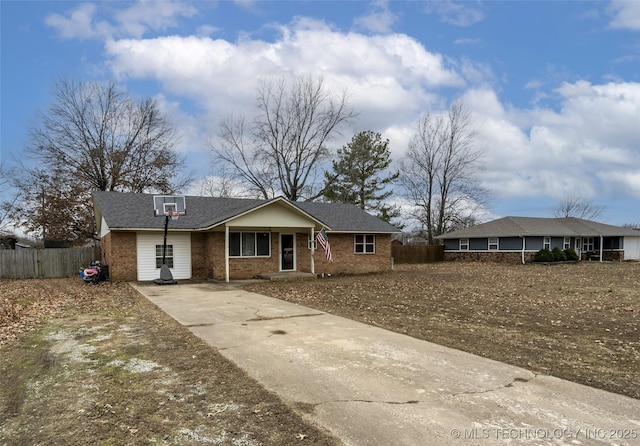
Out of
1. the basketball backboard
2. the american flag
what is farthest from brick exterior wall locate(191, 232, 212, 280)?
the american flag

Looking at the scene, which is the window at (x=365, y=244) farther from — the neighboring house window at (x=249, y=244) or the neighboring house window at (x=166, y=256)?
the neighboring house window at (x=166, y=256)

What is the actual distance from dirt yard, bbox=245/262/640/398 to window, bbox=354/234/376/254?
6.68m

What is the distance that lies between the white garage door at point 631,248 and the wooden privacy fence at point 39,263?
42585mm

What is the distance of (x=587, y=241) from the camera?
39344 mm

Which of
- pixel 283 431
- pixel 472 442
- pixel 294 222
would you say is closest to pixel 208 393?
pixel 283 431

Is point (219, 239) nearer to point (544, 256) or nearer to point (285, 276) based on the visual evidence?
point (285, 276)

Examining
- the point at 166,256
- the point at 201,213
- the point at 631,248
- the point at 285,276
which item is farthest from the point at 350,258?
the point at 631,248

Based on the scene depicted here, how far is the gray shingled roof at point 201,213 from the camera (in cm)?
1842

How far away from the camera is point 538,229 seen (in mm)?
35156

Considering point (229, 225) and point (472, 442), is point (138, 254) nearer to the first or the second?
point (229, 225)

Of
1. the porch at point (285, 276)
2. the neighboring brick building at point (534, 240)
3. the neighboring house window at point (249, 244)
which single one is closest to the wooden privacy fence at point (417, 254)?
the neighboring brick building at point (534, 240)

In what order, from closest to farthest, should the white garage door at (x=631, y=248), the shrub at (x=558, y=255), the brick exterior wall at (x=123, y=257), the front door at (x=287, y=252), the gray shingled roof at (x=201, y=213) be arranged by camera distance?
the brick exterior wall at (x=123, y=257)
the gray shingled roof at (x=201, y=213)
the front door at (x=287, y=252)
the shrub at (x=558, y=255)
the white garage door at (x=631, y=248)

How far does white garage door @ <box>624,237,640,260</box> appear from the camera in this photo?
1523 inches

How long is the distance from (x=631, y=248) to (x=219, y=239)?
125 ft
